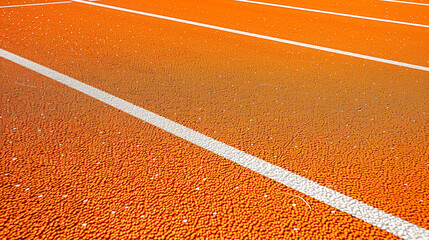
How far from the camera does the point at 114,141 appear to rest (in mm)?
2752

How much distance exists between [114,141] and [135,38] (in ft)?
10.6

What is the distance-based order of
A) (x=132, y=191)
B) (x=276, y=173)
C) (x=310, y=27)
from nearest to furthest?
(x=132, y=191) < (x=276, y=173) < (x=310, y=27)

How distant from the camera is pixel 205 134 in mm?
2922

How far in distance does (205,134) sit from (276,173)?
0.75m

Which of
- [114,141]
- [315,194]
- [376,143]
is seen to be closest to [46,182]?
[114,141]

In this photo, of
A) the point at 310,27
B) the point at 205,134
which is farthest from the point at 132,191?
the point at 310,27

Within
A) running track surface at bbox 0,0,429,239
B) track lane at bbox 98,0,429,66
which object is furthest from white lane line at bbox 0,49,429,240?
track lane at bbox 98,0,429,66

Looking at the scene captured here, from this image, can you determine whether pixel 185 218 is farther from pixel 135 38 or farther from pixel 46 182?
pixel 135 38

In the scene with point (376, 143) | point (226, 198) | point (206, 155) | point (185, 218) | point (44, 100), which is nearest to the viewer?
point (185, 218)

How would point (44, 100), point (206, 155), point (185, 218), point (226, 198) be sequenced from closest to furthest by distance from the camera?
point (185, 218) < point (226, 198) < point (206, 155) < point (44, 100)

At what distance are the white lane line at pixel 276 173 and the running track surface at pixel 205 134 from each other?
40mm

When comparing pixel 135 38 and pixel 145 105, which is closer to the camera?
pixel 145 105

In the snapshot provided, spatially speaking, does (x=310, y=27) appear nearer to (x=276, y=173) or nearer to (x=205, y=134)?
(x=205, y=134)

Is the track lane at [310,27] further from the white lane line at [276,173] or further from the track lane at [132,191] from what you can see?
the track lane at [132,191]
